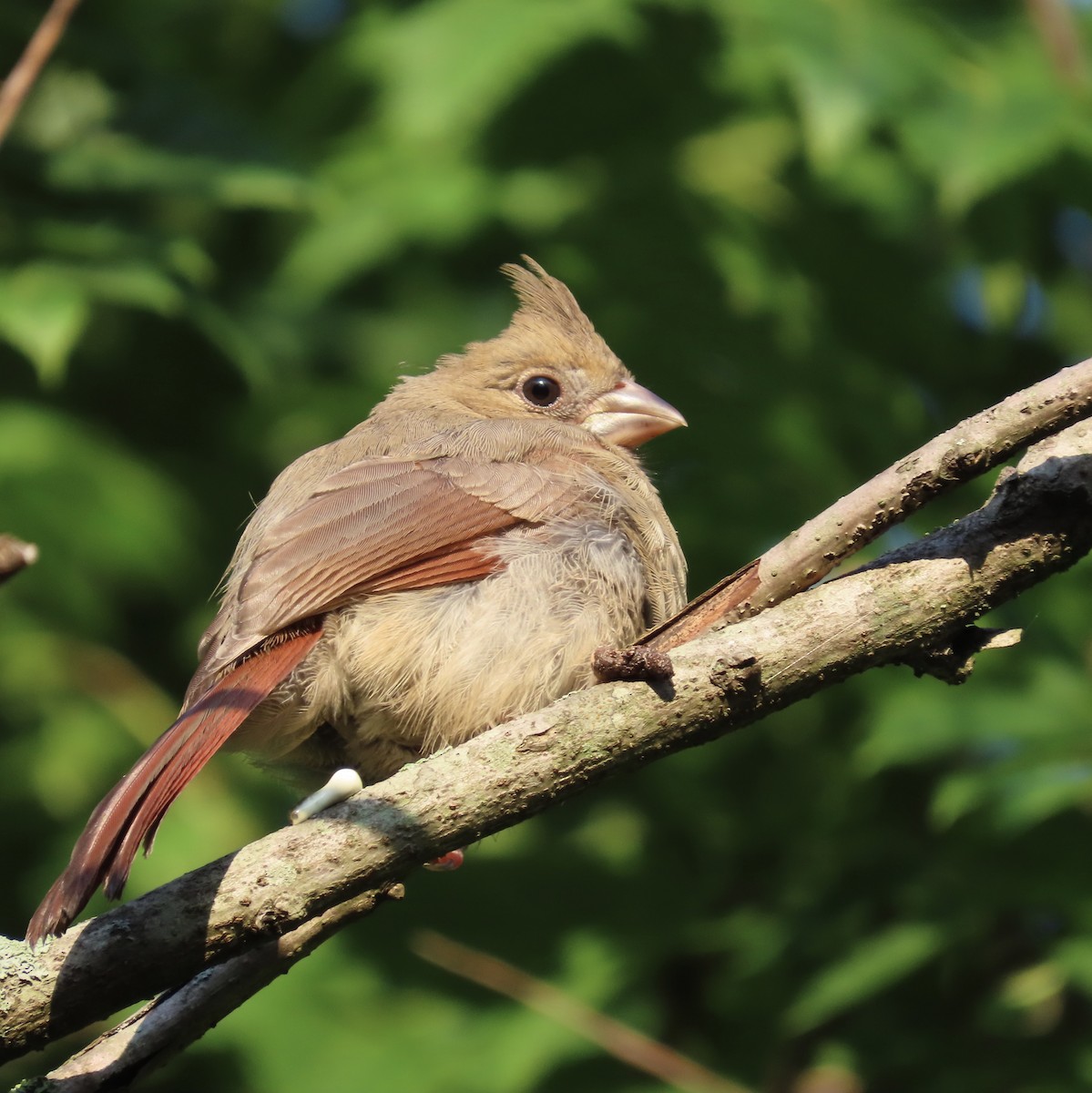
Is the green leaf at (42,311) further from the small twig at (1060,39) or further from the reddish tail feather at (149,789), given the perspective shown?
the small twig at (1060,39)

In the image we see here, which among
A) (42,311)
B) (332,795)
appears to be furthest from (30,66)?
(332,795)

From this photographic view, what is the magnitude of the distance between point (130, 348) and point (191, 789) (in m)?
1.88

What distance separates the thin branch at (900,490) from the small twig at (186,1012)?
89cm

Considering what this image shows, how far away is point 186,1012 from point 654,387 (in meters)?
3.11

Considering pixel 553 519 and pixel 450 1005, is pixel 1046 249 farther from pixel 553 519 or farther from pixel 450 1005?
pixel 450 1005

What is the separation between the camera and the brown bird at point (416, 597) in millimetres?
3791

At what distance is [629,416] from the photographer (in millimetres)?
5320

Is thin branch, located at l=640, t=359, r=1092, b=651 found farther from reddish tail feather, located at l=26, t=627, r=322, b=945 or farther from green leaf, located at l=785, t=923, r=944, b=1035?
green leaf, located at l=785, t=923, r=944, b=1035

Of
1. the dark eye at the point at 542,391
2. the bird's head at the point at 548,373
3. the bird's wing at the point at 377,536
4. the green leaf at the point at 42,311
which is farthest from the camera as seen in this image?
the dark eye at the point at 542,391

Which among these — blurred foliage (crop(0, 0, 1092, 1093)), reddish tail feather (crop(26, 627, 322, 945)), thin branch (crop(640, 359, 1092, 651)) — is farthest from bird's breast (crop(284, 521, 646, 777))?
blurred foliage (crop(0, 0, 1092, 1093))

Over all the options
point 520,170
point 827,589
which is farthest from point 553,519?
point 520,170

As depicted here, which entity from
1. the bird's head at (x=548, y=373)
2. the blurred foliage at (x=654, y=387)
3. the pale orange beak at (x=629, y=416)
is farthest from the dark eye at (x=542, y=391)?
the blurred foliage at (x=654, y=387)

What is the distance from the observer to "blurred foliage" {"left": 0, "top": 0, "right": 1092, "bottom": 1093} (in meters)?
4.64

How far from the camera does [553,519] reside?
167 inches
